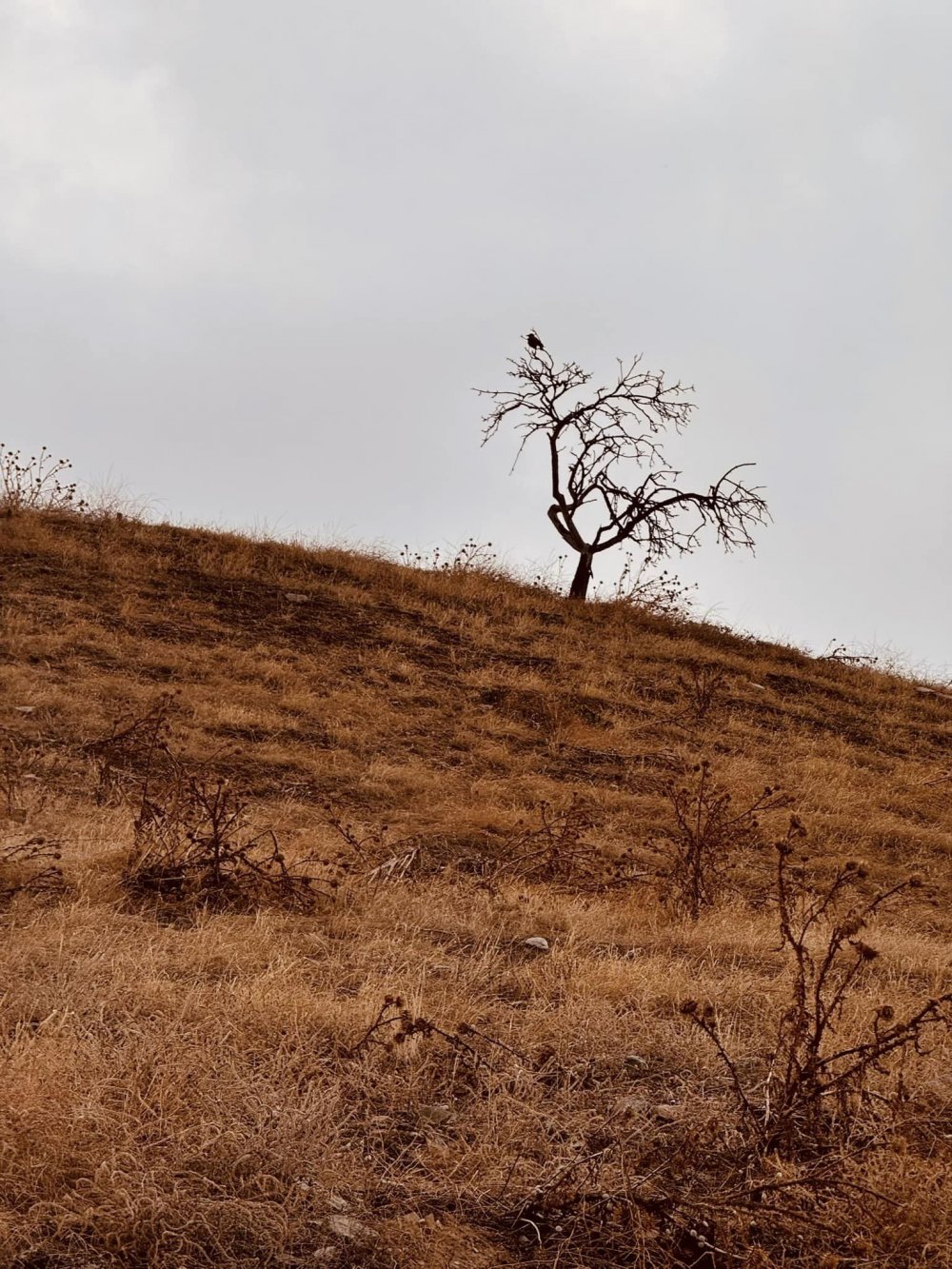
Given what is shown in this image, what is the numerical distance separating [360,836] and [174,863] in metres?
1.90

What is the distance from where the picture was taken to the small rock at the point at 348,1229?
2.09 metres

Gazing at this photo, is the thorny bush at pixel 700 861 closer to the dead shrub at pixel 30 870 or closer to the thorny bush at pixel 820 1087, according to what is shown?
the thorny bush at pixel 820 1087

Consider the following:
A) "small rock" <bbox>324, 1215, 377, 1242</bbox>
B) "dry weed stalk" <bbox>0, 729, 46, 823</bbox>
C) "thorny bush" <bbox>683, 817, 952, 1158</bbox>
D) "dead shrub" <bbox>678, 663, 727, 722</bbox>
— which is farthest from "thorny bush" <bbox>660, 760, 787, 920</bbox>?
"dead shrub" <bbox>678, 663, 727, 722</bbox>

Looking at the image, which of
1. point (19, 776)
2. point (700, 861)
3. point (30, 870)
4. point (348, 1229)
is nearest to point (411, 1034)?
point (348, 1229)

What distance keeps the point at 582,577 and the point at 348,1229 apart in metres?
14.3

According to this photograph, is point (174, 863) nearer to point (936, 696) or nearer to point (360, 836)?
point (360, 836)

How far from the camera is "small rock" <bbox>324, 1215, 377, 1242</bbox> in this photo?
82.4 inches

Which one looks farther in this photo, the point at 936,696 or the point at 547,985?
the point at 936,696

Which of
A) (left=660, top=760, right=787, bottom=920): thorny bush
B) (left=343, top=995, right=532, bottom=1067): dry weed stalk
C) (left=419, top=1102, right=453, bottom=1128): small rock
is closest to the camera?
(left=419, top=1102, right=453, bottom=1128): small rock

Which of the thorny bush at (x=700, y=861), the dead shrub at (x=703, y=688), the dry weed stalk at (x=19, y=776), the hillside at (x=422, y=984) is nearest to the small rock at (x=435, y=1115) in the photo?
the hillside at (x=422, y=984)

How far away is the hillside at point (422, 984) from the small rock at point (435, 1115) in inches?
0.4

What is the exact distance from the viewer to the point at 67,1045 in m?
2.72

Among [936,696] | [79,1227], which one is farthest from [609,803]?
[936,696]

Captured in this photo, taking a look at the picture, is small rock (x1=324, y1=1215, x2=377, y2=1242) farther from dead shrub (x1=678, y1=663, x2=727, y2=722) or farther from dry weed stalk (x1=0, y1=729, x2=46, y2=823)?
dead shrub (x1=678, y1=663, x2=727, y2=722)
